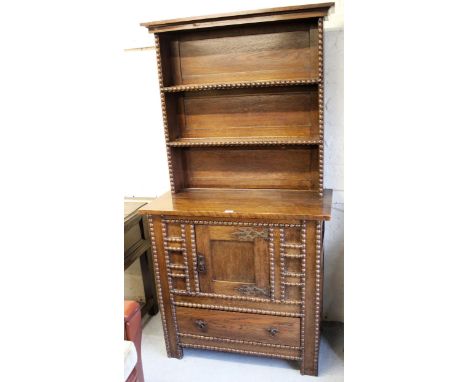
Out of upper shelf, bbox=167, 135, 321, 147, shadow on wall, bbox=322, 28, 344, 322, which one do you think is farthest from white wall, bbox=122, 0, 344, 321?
upper shelf, bbox=167, 135, 321, 147

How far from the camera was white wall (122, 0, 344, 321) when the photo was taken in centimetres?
186

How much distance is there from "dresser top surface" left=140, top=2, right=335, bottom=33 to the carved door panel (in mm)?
972

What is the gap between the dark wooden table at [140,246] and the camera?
208 cm

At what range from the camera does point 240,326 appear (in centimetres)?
182

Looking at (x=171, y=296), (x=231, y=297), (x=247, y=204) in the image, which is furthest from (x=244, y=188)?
(x=171, y=296)

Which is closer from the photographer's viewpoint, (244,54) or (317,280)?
(317,280)

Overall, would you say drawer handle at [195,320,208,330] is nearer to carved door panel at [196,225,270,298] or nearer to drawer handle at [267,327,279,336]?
carved door panel at [196,225,270,298]

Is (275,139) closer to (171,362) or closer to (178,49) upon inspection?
(178,49)

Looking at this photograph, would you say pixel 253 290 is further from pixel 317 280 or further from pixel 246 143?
pixel 246 143

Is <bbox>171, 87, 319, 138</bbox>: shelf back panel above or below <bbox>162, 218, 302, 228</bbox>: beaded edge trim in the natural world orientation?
above

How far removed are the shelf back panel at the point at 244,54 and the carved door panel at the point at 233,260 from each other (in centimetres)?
81

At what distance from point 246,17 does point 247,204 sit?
88 cm

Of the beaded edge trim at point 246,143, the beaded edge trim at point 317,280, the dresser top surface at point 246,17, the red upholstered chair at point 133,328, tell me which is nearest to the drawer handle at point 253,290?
the beaded edge trim at point 317,280

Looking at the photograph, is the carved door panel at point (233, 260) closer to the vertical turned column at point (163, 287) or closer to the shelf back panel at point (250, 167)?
the vertical turned column at point (163, 287)
